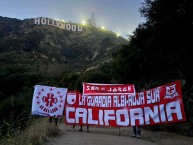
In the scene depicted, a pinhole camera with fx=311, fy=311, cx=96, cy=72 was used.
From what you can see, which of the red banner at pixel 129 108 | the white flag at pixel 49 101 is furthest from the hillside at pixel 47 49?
the red banner at pixel 129 108

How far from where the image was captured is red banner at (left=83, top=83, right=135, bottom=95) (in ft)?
54.0

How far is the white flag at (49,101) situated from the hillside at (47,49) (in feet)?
151

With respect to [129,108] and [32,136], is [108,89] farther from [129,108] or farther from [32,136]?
[32,136]

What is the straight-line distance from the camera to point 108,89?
16.9m

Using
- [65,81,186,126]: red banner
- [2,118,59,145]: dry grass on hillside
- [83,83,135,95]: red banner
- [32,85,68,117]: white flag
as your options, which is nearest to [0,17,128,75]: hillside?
[32,85,68,117]: white flag

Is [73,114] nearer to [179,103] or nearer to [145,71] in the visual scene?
[179,103]

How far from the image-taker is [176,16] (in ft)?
66.7

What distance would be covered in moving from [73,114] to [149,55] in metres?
10.5

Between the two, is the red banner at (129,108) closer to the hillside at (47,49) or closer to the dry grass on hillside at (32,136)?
the dry grass on hillside at (32,136)

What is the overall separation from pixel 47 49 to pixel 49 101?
372 feet

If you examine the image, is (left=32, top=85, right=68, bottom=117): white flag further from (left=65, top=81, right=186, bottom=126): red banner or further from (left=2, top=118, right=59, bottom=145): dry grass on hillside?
(left=2, top=118, right=59, bottom=145): dry grass on hillside

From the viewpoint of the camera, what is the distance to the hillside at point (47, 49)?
82.3 metres

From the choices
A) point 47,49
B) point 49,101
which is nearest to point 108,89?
point 49,101

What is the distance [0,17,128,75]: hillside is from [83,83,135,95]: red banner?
46459 millimetres
